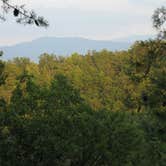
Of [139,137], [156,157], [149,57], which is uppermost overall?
[149,57]

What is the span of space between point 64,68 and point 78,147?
51013mm

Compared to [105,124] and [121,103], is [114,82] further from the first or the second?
[105,124]

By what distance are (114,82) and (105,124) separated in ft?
128

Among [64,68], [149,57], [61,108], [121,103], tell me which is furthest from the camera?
[64,68]

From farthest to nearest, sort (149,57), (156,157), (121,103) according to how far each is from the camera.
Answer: (121,103), (156,157), (149,57)

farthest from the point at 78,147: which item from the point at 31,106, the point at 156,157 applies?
the point at 156,157

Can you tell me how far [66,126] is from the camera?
2606 cm

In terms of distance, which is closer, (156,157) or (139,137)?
(139,137)

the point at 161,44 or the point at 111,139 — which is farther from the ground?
the point at 161,44

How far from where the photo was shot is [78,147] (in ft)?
82.4

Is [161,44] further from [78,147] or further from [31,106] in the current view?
[31,106]

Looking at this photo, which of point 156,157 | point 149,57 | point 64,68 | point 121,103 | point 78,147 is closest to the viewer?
point 149,57

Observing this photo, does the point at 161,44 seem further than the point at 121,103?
No

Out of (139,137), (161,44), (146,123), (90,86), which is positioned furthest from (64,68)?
(161,44)
